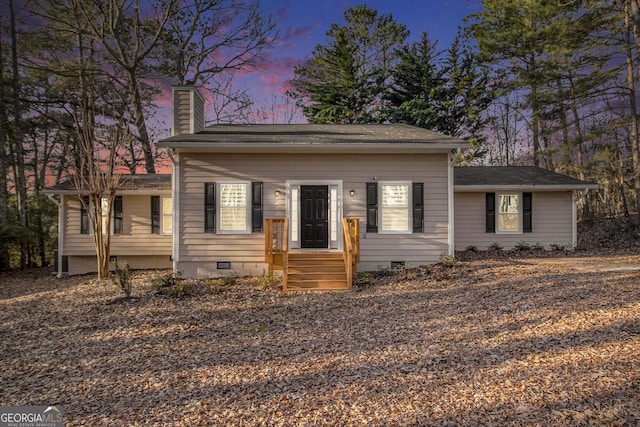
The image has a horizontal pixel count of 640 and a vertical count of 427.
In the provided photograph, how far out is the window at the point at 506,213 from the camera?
1246cm

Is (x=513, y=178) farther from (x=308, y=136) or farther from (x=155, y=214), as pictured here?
(x=155, y=214)

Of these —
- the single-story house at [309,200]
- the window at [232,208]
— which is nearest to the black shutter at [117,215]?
the single-story house at [309,200]

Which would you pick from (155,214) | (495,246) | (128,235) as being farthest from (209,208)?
(495,246)

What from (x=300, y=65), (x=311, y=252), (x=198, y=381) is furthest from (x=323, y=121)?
(x=198, y=381)

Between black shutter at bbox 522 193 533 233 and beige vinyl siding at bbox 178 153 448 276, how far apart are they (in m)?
4.67

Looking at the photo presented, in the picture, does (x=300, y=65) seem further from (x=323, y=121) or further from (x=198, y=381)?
(x=198, y=381)

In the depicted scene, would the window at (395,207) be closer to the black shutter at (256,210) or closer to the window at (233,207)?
the black shutter at (256,210)

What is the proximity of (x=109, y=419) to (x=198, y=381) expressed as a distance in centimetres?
83

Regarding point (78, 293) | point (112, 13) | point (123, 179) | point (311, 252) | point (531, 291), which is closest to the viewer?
point (531, 291)

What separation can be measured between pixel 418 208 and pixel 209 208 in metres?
5.22

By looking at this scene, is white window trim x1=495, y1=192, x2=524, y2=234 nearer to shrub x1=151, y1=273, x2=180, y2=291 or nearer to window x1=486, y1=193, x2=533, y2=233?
window x1=486, y1=193, x2=533, y2=233

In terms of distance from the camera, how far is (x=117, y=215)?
1205 centimetres

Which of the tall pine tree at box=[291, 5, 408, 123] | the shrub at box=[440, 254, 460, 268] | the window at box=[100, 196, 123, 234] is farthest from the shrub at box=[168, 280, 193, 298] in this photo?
the tall pine tree at box=[291, 5, 408, 123]

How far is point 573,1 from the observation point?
1335cm
